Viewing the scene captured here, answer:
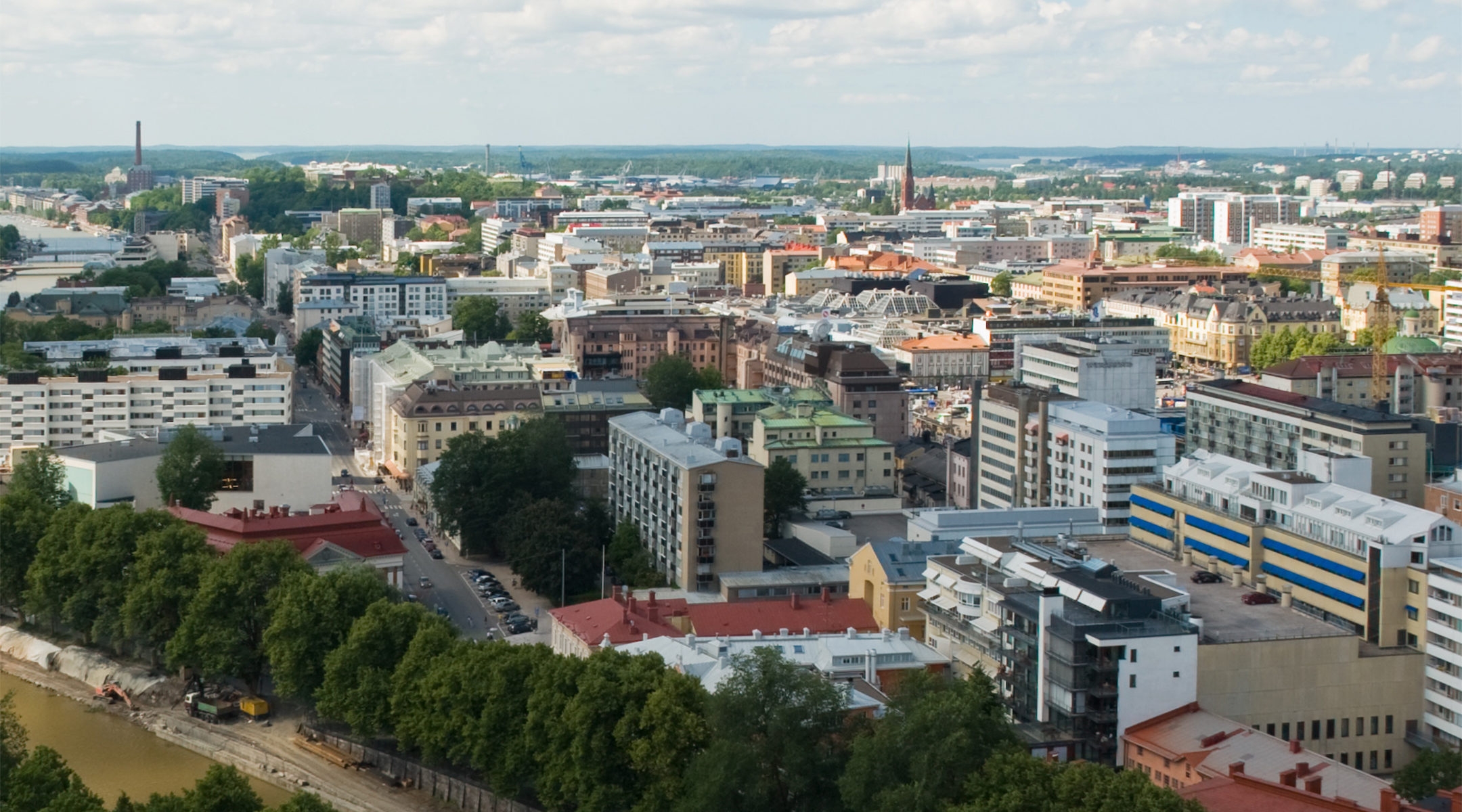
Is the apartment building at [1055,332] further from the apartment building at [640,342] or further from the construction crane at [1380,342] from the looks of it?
the apartment building at [640,342]

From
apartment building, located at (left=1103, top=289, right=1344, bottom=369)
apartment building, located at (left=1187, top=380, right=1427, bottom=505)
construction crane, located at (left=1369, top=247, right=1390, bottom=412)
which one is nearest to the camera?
apartment building, located at (left=1187, top=380, right=1427, bottom=505)

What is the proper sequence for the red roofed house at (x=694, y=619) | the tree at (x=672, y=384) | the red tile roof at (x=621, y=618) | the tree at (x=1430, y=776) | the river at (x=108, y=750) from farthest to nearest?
the tree at (x=672, y=384), the red roofed house at (x=694, y=619), the red tile roof at (x=621, y=618), the river at (x=108, y=750), the tree at (x=1430, y=776)

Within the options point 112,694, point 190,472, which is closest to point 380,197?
point 190,472

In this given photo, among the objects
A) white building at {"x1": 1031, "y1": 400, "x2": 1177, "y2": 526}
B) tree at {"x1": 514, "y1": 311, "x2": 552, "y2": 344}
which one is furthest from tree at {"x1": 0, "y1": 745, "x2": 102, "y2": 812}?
tree at {"x1": 514, "y1": 311, "x2": 552, "y2": 344}

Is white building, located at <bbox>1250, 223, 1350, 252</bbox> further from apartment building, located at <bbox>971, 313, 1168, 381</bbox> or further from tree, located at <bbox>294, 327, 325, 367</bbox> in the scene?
tree, located at <bbox>294, 327, 325, 367</bbox>

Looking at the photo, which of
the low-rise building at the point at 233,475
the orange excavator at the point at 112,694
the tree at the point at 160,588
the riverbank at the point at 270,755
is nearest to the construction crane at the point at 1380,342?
the low-rise building at the point at 233,475
